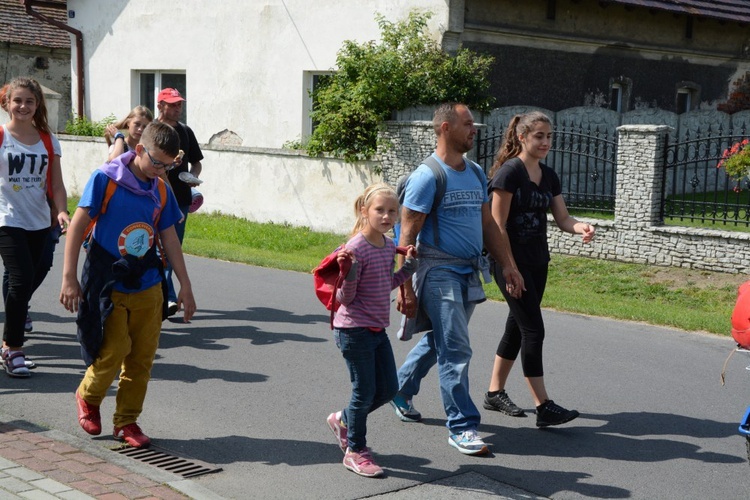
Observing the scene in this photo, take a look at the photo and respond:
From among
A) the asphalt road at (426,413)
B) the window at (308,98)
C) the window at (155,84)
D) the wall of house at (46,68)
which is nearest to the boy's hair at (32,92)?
the asphalt road at (426,413)

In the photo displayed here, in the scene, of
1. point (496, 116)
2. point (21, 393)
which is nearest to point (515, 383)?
point (21, 393)

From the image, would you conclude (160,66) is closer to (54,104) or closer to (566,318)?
(54,104)

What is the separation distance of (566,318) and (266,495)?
5299 mm

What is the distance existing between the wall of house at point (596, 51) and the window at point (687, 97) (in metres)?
0.06

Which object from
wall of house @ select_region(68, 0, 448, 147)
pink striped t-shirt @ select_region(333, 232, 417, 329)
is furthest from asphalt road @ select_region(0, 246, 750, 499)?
wall of house @ select_region(68, 0, 448, 147)

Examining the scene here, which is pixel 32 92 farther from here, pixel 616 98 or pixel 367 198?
pixel 616 98

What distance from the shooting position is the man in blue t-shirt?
17.8 ft

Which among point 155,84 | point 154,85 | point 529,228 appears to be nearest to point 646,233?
point 529,228

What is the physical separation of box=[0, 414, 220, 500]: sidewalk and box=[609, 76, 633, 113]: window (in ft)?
50.0

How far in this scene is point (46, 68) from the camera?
88.3 ft

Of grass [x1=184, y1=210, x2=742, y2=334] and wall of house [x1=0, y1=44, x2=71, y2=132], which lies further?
wall of house [x1=0, y1=44, x2=71, y2=132]

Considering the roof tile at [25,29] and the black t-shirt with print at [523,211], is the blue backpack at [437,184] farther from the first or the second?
the roof tile at [25,29]

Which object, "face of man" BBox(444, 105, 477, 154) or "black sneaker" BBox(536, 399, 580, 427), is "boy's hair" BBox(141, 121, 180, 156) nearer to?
"face of man" BBox(444, 105, 477, 154)

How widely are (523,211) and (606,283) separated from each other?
19.7 feet
